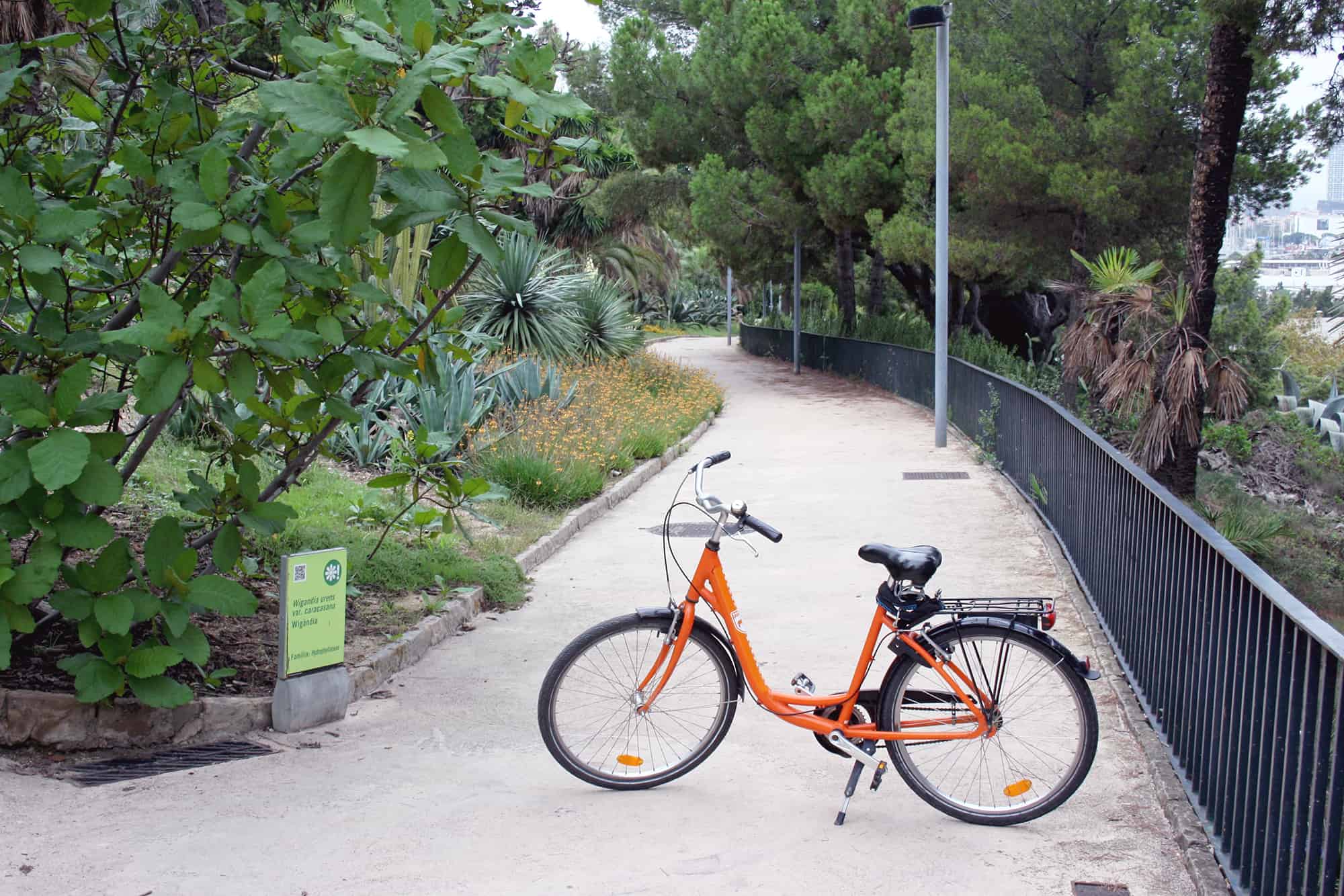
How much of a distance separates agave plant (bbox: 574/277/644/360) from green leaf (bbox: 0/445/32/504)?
676 inches

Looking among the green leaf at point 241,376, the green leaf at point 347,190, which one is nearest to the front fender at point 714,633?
the green leaf at point 241,376

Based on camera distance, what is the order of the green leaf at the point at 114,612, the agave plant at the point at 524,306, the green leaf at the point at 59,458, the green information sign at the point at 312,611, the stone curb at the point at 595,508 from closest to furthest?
the green leaf at the point at 59,458
the green leaf at the point at 114,612
the green information sign at the point at 312,611
the stone curb at the point at 595,508
the agave plant at the point at 524,306

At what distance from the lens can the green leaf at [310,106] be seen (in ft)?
12.7

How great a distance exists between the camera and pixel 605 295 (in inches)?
903

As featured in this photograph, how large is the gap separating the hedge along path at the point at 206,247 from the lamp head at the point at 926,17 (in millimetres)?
11917

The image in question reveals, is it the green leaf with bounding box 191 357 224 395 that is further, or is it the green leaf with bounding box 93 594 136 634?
the green leaf with bounding box 93 594 136 634

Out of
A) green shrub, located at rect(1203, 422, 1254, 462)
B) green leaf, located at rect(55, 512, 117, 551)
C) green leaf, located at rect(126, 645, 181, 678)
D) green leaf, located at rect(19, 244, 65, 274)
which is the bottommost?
green shrub, located at rect(1203, 422, 1254, 462)

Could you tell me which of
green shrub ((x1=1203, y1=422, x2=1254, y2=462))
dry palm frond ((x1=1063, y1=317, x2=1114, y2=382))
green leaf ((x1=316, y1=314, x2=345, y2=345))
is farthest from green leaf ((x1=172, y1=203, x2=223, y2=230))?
green shrub ((x1=1203, y1=422, x2=1254, y2=462))

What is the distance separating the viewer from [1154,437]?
45.5 ft

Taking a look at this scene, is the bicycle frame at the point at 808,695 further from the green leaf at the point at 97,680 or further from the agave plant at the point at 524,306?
the agave plant at the point at 524,306

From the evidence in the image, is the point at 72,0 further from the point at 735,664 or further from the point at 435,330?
the point at 735,664

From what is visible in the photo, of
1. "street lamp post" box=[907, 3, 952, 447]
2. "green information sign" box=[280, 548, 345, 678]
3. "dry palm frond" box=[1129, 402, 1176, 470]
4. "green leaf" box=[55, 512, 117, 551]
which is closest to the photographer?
"green leaf" box=[55, 512, 117, 551]

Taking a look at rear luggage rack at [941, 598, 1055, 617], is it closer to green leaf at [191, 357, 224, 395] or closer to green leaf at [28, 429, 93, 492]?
green leaf at [191, 357, 224, 395]

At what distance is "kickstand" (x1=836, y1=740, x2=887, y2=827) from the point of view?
15.7ft
